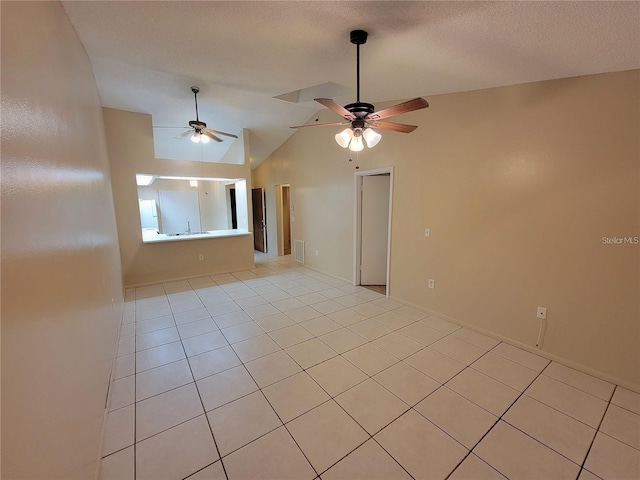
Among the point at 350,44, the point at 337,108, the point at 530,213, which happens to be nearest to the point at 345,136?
the point at 337,108

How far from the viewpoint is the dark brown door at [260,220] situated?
25.7ft

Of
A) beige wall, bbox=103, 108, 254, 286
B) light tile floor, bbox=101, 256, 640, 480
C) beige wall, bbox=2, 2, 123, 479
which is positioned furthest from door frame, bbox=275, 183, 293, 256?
beige wall, bbox=2, 2, 123, 479

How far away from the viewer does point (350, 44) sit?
86.6 inches

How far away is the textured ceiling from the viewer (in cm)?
163

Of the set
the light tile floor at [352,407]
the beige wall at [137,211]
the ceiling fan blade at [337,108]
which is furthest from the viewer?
the beige wall at [137,211]

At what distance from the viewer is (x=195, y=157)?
682 cm

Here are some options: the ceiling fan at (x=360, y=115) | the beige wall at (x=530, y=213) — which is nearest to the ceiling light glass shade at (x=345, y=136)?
the ceiling fan at (x=360, y=115)

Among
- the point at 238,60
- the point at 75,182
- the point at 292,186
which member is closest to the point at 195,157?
the point at 292,186

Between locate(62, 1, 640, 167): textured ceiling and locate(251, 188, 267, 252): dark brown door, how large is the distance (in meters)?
4.49

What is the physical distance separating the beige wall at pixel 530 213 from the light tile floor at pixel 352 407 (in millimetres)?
390

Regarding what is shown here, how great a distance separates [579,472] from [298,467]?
162cm

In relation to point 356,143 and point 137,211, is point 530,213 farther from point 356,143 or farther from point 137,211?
point 137,211

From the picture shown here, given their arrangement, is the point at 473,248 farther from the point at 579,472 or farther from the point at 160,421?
the point at 160,421

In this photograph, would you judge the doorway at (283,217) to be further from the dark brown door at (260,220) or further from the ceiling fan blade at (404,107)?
the ceiling fan blade at (404,107)
